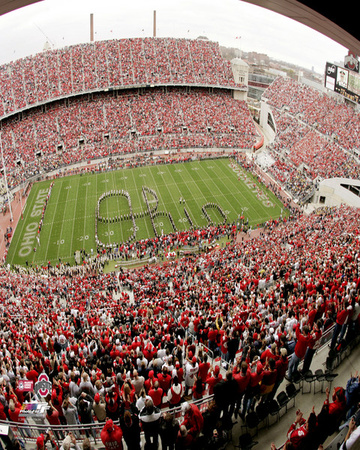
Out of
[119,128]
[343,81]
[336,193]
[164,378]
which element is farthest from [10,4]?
[119,128]

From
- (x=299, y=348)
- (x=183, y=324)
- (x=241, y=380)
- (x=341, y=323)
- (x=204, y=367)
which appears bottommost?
(x=241, y=380)

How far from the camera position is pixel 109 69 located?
171 ft

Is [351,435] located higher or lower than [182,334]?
lower

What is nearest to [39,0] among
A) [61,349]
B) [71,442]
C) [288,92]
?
[71,442]

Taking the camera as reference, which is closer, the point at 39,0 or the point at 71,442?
the point at 39,0

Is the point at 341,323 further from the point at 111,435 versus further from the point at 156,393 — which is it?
the point at 111,435

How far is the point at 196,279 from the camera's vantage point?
20516 millimetres

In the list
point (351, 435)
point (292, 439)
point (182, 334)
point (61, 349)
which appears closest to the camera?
point (351, 435)

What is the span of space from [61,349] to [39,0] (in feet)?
34.6

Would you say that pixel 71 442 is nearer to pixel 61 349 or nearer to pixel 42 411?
Answer: pixel 42 411

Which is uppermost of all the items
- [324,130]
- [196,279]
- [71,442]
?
[324,130]

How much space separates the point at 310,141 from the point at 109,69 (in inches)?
1137

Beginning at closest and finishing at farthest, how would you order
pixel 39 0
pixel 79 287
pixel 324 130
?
pixel 39 0 < pixel 79 287 < pixel 324 130

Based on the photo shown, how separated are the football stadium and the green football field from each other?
7.4 inches
